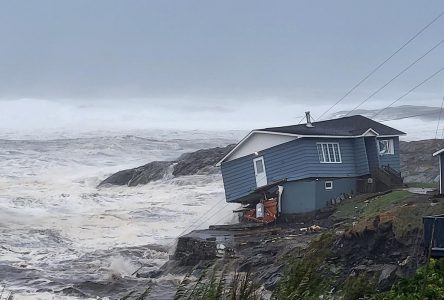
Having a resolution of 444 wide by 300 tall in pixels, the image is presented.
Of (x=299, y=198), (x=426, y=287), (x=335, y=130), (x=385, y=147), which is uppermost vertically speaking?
(x=335, y=130)

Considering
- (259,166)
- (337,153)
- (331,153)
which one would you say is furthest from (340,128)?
(259,166)

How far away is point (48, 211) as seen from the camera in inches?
1341

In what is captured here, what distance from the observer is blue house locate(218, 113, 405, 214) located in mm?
26453

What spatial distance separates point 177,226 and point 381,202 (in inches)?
382

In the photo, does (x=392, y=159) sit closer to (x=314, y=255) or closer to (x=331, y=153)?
(x=331, y=153)

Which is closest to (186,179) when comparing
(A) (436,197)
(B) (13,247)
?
(B) (13,247)

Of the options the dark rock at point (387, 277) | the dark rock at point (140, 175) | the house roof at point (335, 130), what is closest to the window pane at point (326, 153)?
the house roof at point (335, 130)

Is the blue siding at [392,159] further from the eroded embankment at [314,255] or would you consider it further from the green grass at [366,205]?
the green grass at [366,205]

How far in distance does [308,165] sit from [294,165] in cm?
54

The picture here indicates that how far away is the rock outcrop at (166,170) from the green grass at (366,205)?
18589 millimetres

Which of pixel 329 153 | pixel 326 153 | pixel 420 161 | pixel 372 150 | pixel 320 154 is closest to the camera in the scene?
pixel 320 154

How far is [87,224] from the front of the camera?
30.7 metres

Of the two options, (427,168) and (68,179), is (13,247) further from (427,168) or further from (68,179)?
(68,179)

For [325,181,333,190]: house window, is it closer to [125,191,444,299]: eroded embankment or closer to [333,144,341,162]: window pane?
[125,191,444,299]: eroded embankment
